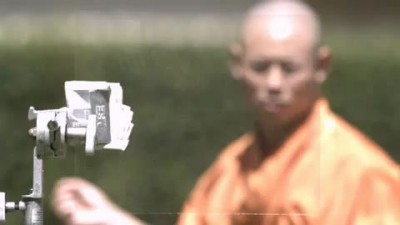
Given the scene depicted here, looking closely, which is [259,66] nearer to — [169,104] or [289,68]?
[289,68]

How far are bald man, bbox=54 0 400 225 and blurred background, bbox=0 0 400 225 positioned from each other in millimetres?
73

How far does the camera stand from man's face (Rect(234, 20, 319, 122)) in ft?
17.7

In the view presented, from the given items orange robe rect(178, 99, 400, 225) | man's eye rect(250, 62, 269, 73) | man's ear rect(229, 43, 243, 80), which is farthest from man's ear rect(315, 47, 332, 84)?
man's ear rect(229, 43, 243, 80)

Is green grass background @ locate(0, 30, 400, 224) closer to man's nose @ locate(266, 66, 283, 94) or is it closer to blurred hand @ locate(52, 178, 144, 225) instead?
blurred hand @ locate(52, 178, 144, 225)

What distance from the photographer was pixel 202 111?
5.54 metres

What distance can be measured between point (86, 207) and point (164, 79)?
837 mm

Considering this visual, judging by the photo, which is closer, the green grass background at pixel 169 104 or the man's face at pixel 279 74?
the man's face at pixel 279 74

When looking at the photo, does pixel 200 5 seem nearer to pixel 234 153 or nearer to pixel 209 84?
pixel 209 84

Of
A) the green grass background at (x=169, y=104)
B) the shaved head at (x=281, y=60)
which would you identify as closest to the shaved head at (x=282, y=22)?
the shaved head at (x=281, y=60)

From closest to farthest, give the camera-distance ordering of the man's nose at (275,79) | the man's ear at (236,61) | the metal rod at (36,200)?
the metal rod at (36,200)
the man's nose at (275,79)
the man's ear at (236,61)

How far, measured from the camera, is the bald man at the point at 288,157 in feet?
17.8

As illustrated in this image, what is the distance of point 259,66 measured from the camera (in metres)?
5.45

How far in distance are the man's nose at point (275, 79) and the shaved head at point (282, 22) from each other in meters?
0.17

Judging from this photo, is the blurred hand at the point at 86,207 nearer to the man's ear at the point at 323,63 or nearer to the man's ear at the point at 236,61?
the man's ear at the point at 236,61
